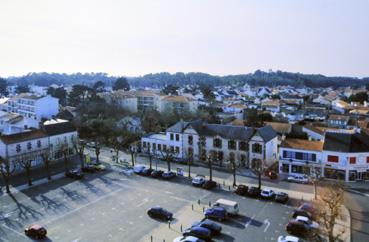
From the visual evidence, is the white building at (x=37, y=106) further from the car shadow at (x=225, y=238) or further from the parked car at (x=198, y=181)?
the car shadow at (x=225, y=238)

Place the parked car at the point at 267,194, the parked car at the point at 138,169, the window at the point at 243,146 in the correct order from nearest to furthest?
the parked car at the point at 267,194 → the parked car at the point at 138,169 → the window at the point at 243,146

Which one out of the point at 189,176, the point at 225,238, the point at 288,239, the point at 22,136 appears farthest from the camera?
the point at 22,136

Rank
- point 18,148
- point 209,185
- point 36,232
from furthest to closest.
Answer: point 18,148 < point 209,185 < point 36,232

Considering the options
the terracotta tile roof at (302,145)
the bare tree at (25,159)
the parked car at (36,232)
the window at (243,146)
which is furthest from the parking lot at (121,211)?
the terracotta tile roof at (302,145)

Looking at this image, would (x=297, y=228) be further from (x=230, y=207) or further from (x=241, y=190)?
(x=241, y=190)

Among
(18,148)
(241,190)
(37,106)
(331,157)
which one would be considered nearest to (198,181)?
(241,190)

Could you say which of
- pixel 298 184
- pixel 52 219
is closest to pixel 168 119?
pixel 298 184

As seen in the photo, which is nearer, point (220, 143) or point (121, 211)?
point (121, 211)

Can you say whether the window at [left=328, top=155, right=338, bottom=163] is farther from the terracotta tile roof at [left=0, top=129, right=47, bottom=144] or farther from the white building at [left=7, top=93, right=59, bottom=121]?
the white building at [left=7, top=93, right=59, bottom=121]

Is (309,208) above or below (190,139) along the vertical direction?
below
